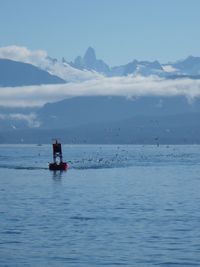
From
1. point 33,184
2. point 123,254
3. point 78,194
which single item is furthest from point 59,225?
point 33,184

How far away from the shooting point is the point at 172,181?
11362 cm

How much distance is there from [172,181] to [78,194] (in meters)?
27.8

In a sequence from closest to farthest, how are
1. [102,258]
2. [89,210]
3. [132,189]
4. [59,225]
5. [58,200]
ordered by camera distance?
[102,258]
[59,225]
[89,210]
[58,200]
[132,189]

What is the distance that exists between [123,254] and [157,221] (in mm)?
14458

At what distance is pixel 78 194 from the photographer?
89.6 meters

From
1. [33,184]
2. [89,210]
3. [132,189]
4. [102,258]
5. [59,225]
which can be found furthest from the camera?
[33,184]

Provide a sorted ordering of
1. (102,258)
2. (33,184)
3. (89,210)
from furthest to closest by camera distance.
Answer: (33,184) → (89,210) → (102,258)

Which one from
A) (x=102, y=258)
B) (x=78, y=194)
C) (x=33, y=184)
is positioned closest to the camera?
(x=102, y=258)

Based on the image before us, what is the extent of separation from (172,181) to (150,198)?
32060mm

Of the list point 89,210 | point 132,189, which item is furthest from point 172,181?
point 89,210

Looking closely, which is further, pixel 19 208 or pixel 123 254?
pixel 19 208

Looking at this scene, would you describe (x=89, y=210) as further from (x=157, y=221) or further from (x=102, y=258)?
(x=102, y=258)

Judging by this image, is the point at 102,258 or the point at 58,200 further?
the point at 58,200

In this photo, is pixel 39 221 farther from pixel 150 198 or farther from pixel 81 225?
pixel 150 198
